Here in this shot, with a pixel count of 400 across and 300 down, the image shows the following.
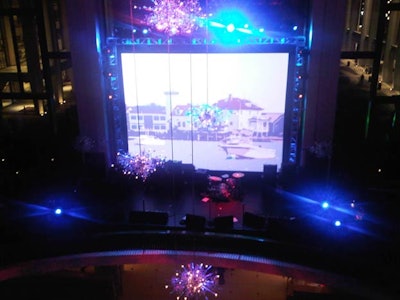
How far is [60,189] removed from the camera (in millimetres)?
9688

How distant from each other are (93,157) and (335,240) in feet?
18.5

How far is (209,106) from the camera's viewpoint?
34.4ft

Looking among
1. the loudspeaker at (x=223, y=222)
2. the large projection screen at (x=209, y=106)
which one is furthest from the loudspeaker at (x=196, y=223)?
the large projection screen at (x=209, y=106)

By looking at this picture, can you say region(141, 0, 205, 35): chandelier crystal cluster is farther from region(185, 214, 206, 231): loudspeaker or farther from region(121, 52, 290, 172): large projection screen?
region(185, 214, 206, 231): loudspeaker

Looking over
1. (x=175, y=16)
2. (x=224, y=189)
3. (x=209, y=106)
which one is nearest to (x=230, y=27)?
(x=175, y=16)

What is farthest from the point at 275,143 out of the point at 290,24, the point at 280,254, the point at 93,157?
the point at 93,157

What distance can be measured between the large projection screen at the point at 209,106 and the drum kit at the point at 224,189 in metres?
0.84

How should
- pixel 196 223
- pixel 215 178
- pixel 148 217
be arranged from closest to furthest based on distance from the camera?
1. pixel 196 223
2. pixel 148 217
3. pixel 215 178

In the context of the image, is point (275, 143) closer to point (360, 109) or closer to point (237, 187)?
point (237, 187)

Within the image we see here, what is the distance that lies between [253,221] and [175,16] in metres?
4.77

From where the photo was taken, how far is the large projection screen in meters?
10.2

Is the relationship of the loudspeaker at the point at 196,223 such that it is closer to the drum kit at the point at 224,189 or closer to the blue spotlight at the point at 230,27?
the drum kit at the point at 224,189

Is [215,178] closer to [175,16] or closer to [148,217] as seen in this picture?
[148,217]

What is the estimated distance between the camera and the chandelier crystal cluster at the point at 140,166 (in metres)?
10.1
